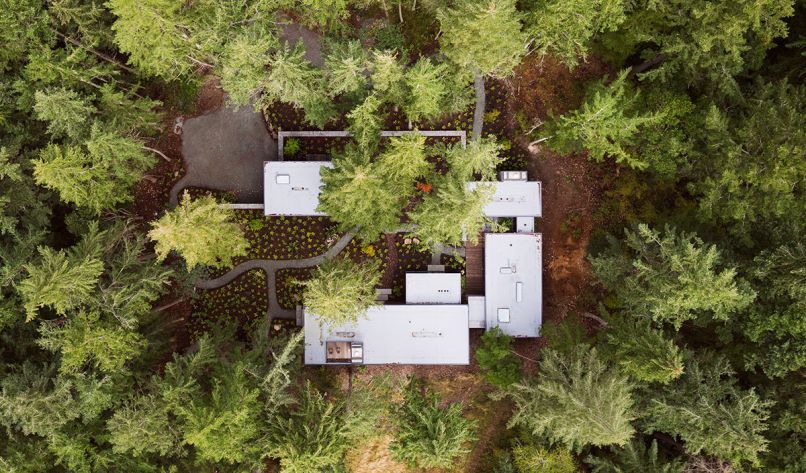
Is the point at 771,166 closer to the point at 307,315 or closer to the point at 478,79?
the point at 478,79

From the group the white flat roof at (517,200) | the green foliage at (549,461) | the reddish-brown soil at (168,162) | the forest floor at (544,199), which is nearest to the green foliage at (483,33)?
the forest floor at (544,199)

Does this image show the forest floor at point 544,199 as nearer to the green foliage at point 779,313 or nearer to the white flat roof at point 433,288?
the white flat roof at point 433,288

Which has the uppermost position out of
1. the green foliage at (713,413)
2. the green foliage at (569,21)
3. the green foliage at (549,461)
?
the green foliage at (569,21)

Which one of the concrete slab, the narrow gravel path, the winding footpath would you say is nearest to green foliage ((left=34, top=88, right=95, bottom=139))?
the concrete slab

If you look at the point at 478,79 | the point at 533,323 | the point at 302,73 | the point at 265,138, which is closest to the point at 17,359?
the point at 265,138

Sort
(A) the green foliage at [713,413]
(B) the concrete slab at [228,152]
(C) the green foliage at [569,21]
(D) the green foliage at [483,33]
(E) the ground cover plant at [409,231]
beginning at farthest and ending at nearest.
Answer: (B) the concrete slab at [228,152] → (C) the green foliage at [569,21] → (E) the ground cover plant at [409,231] → (D) the green foliage at [483,33] → (A) the green foliage at [713,413]

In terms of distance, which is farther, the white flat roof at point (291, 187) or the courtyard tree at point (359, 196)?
the white flat roof at point (291, 187)

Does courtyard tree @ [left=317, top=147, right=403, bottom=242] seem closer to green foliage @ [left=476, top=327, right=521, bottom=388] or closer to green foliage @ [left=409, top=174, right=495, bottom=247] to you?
green foliage @ [left=409, top=174, right=495, bottom=247]
